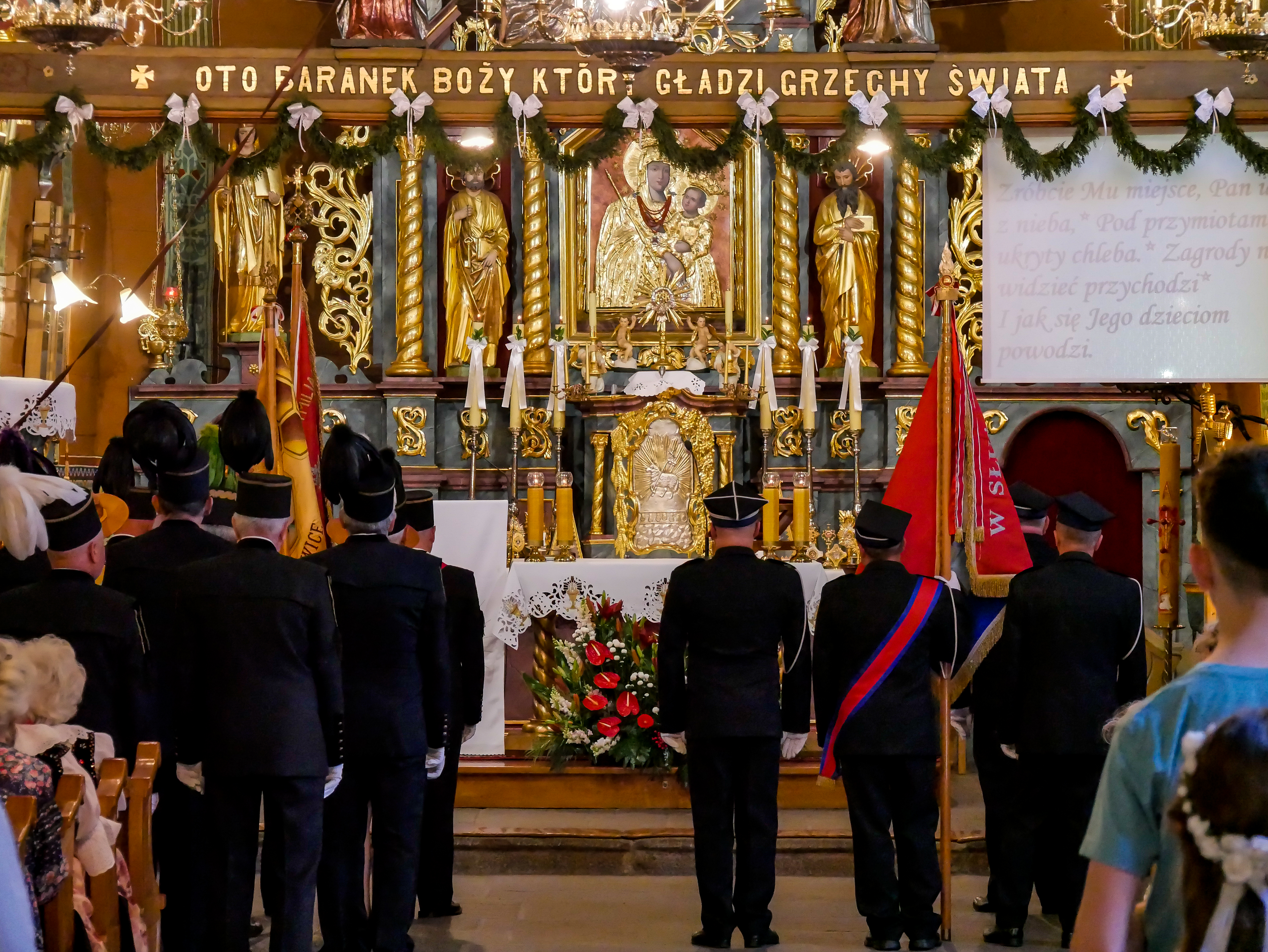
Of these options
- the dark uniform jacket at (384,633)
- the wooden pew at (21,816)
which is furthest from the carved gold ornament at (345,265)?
the wooden pew at (21,816)

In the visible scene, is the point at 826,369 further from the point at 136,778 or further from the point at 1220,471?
the point at 1220,471

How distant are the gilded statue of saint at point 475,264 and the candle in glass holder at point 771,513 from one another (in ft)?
9.52

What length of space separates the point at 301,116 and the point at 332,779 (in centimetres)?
314

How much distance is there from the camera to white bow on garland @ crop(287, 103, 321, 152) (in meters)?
6.86

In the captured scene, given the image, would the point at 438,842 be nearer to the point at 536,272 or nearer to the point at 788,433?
the point at 788,433

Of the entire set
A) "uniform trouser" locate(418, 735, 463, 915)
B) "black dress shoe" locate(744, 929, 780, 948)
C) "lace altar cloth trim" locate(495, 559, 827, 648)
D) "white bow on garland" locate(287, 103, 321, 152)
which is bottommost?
"black dress shoe" locate(744, 929, 780, 948)

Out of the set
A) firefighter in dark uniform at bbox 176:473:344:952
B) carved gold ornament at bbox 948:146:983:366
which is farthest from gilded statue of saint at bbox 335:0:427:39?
carved gold ornament at bbox 948:146:983:366

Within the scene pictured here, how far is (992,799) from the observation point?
6.28 m

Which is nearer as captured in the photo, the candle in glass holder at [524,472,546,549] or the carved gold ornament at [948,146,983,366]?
the candle in glass holder at [524,472,546,549]

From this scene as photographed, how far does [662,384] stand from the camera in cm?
1056

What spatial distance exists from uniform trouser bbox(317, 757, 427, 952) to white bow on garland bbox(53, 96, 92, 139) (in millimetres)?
3153

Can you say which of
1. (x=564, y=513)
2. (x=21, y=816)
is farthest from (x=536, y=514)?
(x=21, y=816)

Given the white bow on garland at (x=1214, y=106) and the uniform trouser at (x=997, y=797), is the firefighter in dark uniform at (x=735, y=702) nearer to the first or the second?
the uniform trouser at (x=997, y=797)

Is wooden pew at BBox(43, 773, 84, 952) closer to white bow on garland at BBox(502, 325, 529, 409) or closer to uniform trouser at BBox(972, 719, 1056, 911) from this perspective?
uniform trouser at BBox(972, 719, 1056, 911)
